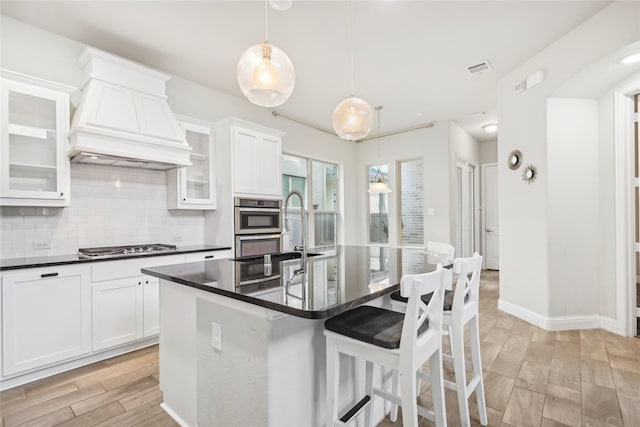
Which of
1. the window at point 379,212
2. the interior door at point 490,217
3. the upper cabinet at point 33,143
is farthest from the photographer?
the interior door at point 490,217

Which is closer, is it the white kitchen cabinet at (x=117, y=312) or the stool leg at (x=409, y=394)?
the stool leg at (x=409, y=394)

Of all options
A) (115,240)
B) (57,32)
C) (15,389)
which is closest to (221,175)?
(115,240)

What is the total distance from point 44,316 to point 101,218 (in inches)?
41.3

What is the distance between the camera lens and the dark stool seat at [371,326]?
1.27 metres

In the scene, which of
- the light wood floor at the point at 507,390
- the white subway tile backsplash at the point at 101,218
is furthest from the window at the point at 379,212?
the white subway tile backsplash at the point at 101,218

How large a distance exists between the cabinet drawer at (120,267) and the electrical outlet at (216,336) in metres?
1.63

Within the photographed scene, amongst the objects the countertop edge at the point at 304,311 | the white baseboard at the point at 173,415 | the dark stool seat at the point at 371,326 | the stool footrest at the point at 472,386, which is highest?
the countertop edge at the point at 304,311

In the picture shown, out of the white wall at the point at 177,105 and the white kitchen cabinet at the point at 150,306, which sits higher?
the white wall at the point at 177,105

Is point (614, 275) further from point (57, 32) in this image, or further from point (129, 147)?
point (57, 32)

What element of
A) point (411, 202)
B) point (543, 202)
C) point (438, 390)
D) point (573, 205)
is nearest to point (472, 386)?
point (438, 390)

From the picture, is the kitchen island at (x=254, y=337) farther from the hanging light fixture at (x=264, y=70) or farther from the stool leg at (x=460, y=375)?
the hanging light fixture at (x=264, y=70)

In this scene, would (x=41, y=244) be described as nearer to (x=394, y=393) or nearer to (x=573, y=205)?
(x=394, y=393)

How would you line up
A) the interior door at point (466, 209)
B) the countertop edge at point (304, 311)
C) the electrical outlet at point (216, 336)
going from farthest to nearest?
the interior door at point (466, 209) < the electrical outlet at point (216, 336) < the countertop edge at point (304, 311)

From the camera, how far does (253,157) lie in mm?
3846
